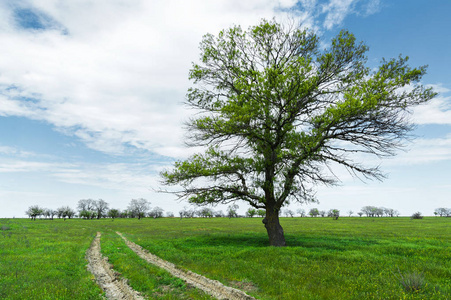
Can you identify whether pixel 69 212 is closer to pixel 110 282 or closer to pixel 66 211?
pixel 66 211

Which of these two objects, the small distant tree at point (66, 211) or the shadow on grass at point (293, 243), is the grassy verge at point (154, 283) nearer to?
the shadow on grass at point (293, 243)

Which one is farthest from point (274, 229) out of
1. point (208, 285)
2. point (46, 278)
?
point (46, 278)

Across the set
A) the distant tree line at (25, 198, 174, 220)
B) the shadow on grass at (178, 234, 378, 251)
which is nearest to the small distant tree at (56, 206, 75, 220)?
the distant tree line at (25, 198, 174, 220)

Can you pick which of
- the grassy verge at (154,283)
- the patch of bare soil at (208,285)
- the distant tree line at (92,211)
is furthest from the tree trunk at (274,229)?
the distant tree line at (92,211)

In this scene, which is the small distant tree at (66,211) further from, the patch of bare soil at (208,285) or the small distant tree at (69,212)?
the patch of bare soil at (208,285)

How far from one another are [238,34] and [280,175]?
12237 millimetres

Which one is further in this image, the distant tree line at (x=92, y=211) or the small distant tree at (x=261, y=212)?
the distant tree line at (x=92, y=211)

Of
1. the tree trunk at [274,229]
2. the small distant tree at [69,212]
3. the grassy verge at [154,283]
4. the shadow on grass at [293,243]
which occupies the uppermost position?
the tree trunk at [274,229]

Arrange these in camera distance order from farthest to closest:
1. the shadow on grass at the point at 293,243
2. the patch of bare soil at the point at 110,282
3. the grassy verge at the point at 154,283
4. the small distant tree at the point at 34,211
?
1. the small distant tree at the point at 34,211
2. the shadow on grass at the point at 293,243
3. the patch of bare soil at the point at 110,282
4. the grassy verge at the point at 154,283

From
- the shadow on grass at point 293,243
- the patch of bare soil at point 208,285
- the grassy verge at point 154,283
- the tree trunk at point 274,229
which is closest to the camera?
the patch of bare soil at point 208,285

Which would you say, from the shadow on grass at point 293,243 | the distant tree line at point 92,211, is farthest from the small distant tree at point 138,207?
the shadow on grass at point 293,243

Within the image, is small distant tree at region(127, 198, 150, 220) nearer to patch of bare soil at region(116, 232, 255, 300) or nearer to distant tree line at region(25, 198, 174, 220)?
distant tree line at region(25, 198, 174, 220)

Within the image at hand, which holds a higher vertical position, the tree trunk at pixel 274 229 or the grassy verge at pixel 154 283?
the tree trunk at pixel 274 229

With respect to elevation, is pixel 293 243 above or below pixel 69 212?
above
